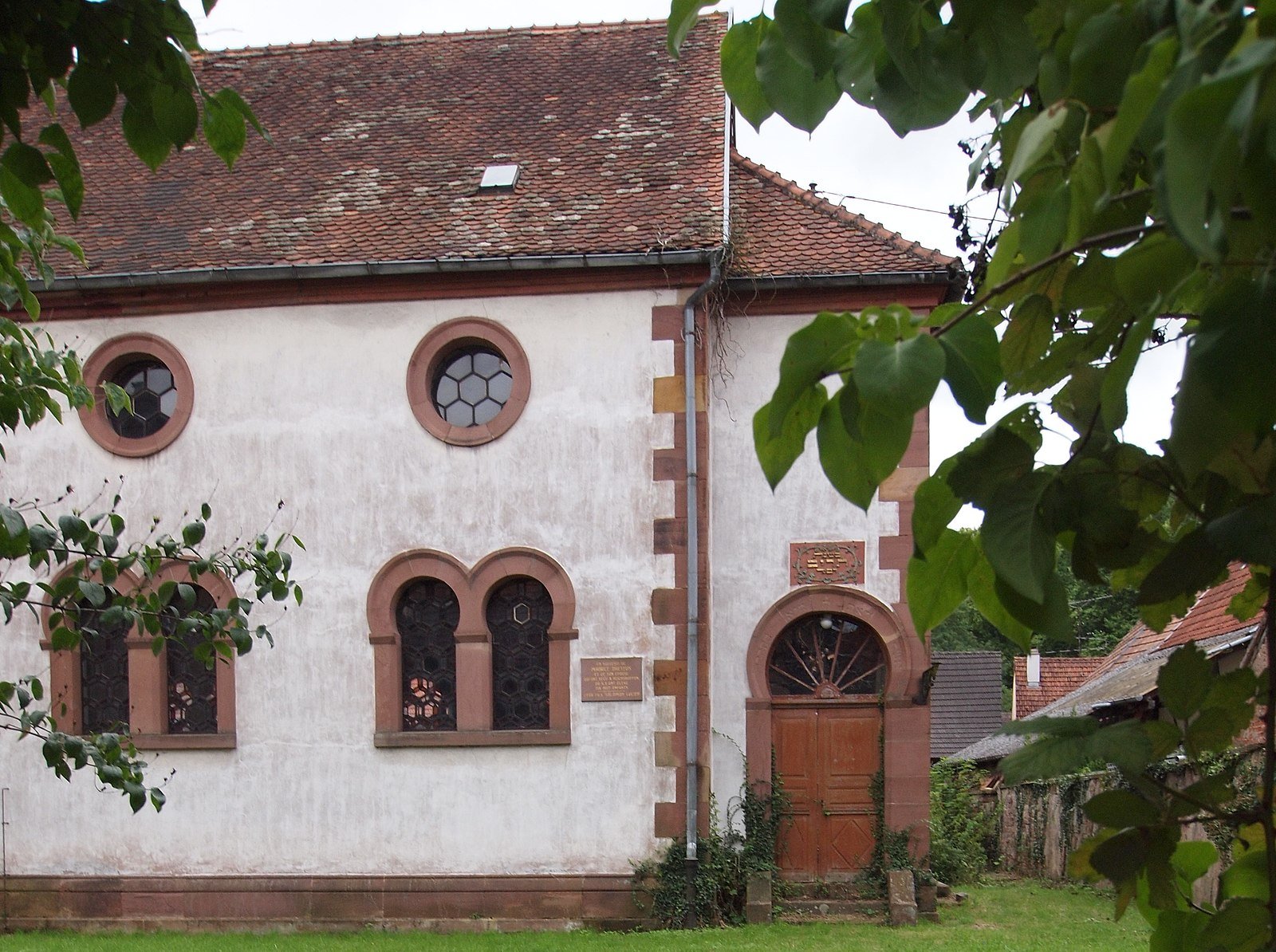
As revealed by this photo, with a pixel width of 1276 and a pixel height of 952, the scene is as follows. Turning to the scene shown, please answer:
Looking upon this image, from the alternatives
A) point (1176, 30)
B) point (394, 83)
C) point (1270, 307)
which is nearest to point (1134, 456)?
point (1270, 307)

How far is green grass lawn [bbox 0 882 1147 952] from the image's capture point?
11.8 meters

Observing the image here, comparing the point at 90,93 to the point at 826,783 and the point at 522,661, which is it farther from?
the point at 826,783

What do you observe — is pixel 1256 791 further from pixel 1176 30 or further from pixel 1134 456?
pixel 1176 30

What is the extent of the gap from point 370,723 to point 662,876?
318 cm

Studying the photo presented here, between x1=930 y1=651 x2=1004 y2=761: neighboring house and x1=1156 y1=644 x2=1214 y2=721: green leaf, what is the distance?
3920cm

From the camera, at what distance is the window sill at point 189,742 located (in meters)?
14.1

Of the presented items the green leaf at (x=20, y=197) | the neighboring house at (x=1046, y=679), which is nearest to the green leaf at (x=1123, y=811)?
the green leaf at (x=20, y=197)

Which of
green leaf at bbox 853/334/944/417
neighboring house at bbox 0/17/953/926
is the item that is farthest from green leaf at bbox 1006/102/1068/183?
neighboring house at bbox 0/17/953/926

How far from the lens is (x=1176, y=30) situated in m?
0.89

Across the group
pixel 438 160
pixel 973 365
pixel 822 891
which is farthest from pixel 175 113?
pixel 438 160

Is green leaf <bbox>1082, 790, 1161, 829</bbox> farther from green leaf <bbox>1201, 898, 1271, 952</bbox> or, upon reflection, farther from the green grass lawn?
the green grass lawn

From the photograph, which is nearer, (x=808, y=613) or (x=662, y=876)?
(x=662, y=876)

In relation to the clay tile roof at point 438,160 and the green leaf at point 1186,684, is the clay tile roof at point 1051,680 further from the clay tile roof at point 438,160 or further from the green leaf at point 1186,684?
the green leaf at point 1186,684

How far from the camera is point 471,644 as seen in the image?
13.8 m
